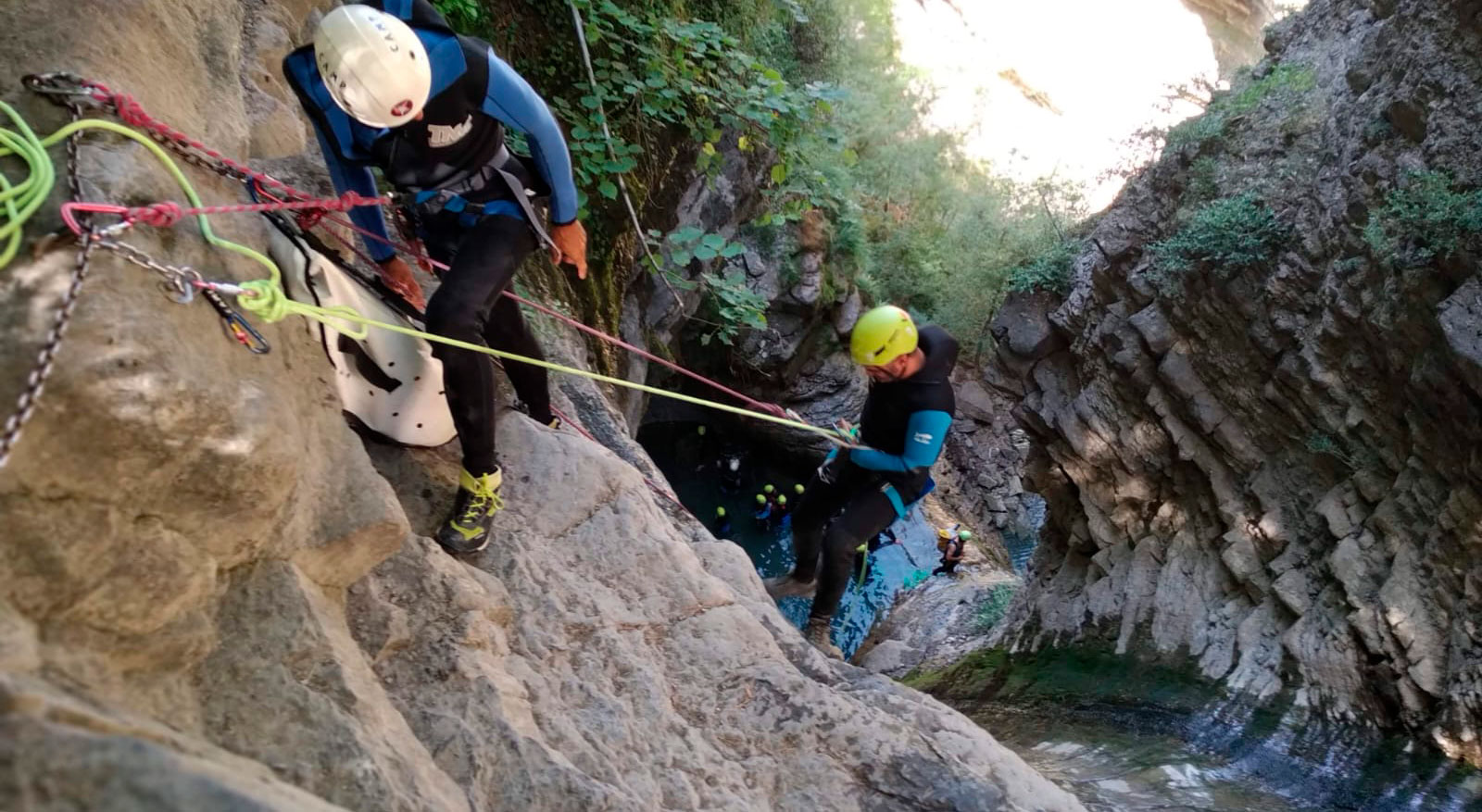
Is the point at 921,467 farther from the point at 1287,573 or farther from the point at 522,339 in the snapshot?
the point at 1287,573

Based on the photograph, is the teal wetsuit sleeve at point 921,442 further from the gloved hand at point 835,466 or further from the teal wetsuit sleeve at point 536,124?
the teal wetsuit sleeve at point 536,124

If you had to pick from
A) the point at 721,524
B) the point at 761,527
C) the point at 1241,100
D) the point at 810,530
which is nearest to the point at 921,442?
the point at 810,530

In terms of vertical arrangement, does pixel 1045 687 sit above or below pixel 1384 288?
below

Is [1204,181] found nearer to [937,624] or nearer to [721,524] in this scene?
[937,624]

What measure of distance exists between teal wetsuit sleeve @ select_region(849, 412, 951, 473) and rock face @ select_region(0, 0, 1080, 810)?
126 centimetres

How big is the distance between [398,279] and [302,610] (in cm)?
151

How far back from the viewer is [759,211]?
37.7 feet

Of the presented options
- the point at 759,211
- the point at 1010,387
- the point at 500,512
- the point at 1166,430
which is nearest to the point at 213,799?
the point at 500,512

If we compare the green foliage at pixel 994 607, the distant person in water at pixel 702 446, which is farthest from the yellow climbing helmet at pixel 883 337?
the distant person in water at pixel 702 446

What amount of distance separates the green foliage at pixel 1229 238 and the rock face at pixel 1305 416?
123 mm

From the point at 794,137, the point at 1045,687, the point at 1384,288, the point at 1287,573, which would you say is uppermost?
the point at 1384,288

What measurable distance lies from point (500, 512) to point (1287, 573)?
660 cm

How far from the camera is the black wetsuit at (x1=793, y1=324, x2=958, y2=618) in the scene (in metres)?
3.96

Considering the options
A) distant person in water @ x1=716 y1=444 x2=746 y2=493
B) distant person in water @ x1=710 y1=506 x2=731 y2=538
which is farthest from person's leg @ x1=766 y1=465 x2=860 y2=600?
distant person in water @ x1=716 y1=444 x2=746 y2=493
